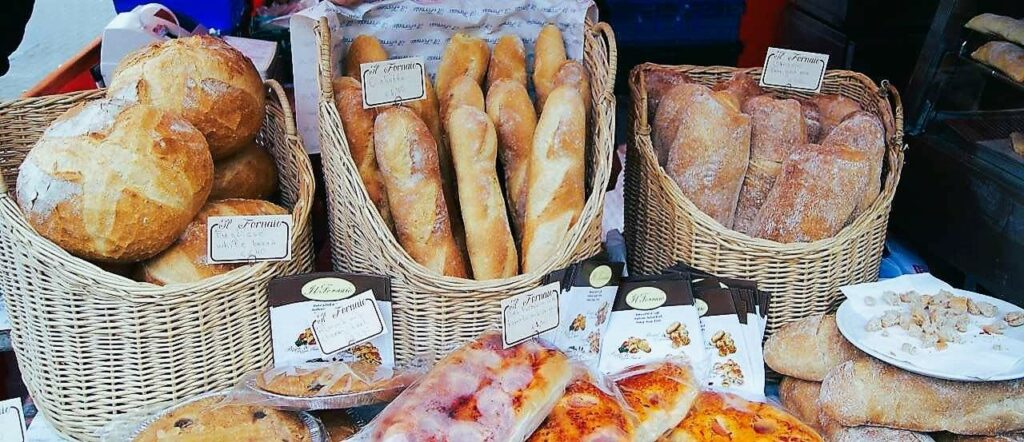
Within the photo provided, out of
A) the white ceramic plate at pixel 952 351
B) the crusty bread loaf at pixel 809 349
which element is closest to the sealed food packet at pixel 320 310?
the crusty bread loaf at pixel 809 349

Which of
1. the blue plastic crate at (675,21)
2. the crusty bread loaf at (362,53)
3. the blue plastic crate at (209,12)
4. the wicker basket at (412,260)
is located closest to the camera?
the wicker basket at (412,260)

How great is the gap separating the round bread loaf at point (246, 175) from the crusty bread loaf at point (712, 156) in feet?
3.04

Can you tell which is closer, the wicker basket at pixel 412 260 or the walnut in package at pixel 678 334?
the wicker basket at pixel 412 260

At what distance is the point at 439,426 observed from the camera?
1.36 m

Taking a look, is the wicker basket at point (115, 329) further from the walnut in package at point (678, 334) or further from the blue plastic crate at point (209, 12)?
the blue plastic crate at point (209, 12)

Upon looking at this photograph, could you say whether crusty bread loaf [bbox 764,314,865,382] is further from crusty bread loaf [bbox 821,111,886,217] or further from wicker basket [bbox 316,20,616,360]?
wicker basket [bbox 316,20,616,360]

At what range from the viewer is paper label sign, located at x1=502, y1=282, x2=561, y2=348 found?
153 centimetres

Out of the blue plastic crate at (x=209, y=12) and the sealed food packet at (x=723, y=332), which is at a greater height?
the blue plastic crate at (x=209, y=12)

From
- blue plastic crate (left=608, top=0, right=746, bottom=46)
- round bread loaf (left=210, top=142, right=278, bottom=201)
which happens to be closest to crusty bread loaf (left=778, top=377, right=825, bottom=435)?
round bread loaf (left=210, top=142, right=278, bottom=201)

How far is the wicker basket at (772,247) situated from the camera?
1.76m

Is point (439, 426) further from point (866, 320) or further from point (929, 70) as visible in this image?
point (929, 70)

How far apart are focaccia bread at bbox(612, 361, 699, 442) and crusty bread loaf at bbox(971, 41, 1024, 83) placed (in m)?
1.12

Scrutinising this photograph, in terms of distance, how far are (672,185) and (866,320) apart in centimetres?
47

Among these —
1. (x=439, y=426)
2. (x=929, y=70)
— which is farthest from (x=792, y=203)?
(x=439, y=426)
